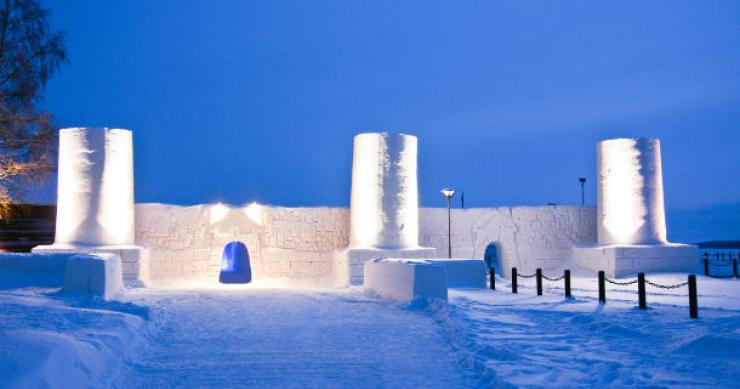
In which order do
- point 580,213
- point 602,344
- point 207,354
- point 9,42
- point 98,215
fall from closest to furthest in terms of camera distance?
point 207,354
point 602,344
point 9,42
point 98,215
point 580,213

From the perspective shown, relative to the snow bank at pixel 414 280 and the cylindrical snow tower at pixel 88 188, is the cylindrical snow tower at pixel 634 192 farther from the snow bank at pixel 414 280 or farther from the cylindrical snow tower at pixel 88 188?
the cylindrical snow tower at pixel 88 188

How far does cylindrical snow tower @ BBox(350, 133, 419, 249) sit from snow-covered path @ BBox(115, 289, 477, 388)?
7344 millimetres

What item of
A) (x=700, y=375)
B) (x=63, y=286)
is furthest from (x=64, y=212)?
(x=700, y=375)

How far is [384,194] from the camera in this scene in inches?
741

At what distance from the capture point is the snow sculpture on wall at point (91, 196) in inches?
689

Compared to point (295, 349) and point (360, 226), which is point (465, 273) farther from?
point (295, 349)

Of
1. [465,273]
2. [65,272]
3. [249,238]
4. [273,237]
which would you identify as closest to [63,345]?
[65,272]

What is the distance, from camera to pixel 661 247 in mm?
20500

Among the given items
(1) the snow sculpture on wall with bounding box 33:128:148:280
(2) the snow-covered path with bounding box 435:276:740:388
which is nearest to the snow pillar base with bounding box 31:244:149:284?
(1) the snow sculpture on wall with bounding box 33:128:148:280

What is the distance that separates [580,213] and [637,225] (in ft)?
8.50

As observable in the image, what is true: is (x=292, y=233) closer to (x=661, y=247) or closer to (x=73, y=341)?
(x=661, y=247)

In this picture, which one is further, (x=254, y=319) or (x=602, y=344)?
(x=254, y=319)

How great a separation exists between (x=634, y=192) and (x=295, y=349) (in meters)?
16.4

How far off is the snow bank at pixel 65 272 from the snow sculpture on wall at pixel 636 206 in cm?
1478
